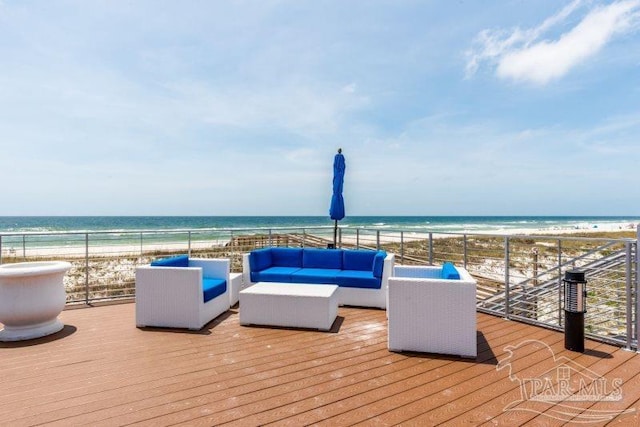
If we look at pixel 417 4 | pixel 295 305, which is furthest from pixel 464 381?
pixel 417 4

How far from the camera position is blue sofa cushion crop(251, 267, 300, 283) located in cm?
424

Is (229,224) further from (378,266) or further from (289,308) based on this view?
(289,308)

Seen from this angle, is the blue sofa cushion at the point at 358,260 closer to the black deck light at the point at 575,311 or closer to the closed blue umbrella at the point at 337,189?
the closed blue umbrella at the point at 337,189

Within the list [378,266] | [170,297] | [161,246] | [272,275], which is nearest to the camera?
[170,297]

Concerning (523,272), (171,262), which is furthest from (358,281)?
(523,272)

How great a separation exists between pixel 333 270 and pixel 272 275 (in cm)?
91

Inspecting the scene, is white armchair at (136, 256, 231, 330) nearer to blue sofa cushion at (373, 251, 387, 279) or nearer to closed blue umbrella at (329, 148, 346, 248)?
blue sofa cushion at (373, 251, 387, 279)

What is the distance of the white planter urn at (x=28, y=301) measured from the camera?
3.03m

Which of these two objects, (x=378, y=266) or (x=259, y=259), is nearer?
(x=378, y=266)

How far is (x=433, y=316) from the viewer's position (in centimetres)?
276

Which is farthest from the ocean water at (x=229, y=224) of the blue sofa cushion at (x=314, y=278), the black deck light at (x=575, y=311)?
the black deck light at (x=575, y=311)

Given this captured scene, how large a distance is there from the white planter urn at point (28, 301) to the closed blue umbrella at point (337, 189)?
3.59 m

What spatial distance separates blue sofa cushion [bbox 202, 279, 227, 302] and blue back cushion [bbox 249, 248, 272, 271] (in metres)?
0.51

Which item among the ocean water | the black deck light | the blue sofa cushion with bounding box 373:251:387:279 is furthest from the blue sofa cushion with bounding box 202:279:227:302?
the ocean water
